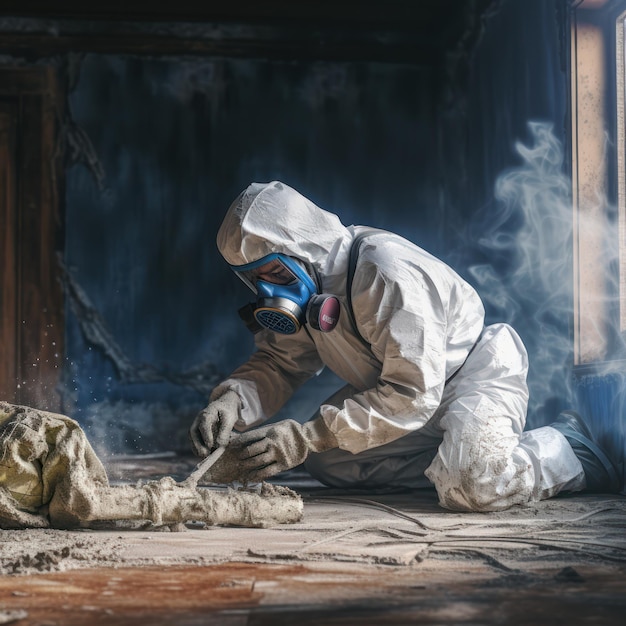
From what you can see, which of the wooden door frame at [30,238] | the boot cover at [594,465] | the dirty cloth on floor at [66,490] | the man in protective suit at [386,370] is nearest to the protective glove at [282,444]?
the man in protective suit at [386,370]

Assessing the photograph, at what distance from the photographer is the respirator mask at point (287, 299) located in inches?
103

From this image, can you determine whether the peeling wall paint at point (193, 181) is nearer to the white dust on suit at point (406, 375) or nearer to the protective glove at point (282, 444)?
the white dust on suit at point (406, 375)

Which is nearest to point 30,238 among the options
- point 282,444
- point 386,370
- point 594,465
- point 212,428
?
point 212,428

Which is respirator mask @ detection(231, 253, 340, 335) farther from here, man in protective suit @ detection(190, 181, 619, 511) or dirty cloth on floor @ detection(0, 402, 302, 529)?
dirty cloth on floor @ detection(0, 402, 302, 529)

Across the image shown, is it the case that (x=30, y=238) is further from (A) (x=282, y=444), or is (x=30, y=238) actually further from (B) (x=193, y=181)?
(A) (x=282, y=444)

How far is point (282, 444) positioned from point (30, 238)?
291 centimetres

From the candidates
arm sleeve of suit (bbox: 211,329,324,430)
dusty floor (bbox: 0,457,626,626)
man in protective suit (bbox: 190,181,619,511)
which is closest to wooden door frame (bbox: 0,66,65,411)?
arm sleeve of suit (bbox: 211,329,324,430)

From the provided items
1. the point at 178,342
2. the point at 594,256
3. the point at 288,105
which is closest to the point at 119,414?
the point at 178,342

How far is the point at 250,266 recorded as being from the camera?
2707 mm

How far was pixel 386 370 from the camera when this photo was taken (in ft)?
8.46

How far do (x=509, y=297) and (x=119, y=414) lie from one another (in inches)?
91.0

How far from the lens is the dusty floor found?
1.40 m

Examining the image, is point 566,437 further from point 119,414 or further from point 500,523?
point 119,414

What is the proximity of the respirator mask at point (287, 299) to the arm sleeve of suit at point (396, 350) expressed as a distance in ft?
0.35
